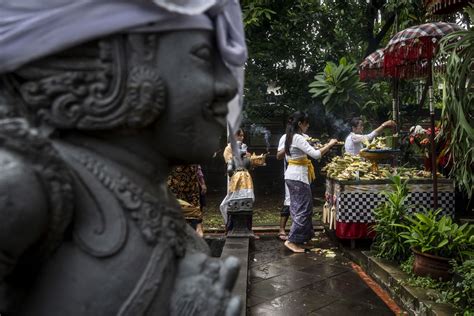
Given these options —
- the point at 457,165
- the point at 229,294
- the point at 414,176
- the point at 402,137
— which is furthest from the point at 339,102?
the point at 229,294

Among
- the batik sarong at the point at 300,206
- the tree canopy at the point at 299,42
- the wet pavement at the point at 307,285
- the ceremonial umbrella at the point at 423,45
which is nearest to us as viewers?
the wet pavement at the point at 307,285

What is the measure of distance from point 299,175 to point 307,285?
175 cm

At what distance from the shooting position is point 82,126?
1060 mm

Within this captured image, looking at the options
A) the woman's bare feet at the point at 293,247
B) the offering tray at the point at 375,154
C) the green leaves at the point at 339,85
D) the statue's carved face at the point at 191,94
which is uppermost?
the green leaves at the point at 339,85

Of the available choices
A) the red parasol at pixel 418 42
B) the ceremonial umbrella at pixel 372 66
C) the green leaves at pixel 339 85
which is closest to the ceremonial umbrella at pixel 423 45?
the red parasol at pixel 418 42

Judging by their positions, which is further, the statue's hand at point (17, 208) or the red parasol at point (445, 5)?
the red parasol at point (445, 5)

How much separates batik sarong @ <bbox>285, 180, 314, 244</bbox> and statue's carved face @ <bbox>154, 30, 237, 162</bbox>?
5938 millimetres

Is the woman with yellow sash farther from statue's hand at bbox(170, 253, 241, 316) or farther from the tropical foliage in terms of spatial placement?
statue's hand at bbox(170, 253, 241, 316)

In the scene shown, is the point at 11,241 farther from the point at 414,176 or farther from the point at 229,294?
the point at 414,176

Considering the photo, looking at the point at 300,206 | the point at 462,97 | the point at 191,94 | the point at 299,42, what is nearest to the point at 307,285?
the point at 300,206

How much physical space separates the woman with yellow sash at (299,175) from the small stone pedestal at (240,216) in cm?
67

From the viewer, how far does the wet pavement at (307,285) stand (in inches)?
198

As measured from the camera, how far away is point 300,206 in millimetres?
7098

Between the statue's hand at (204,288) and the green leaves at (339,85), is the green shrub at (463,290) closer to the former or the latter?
the statue's hand at (204,288)
